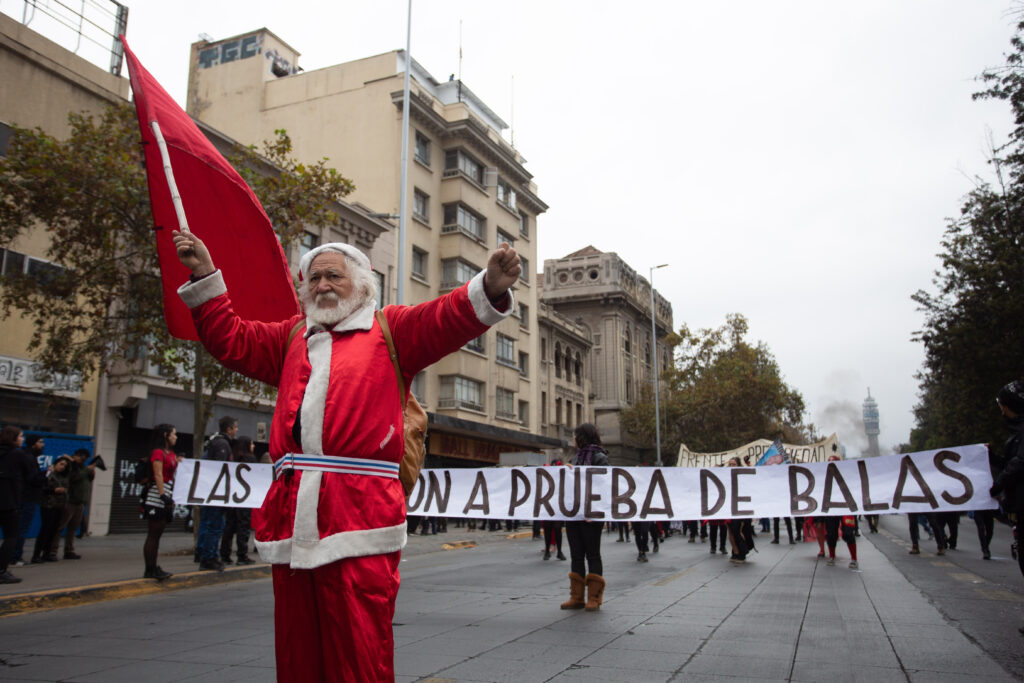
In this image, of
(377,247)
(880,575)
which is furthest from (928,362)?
(377,247)

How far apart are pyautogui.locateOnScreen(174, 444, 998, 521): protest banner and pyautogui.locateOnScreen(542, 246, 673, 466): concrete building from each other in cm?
5087

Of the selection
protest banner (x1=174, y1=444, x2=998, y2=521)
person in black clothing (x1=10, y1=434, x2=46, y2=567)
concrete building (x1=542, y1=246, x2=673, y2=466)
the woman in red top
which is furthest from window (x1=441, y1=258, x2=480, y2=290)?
protest banner (x1=174, y1=444, x2=998, y2=521)

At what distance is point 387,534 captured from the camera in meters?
2.90

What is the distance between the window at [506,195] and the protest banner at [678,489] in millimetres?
33550

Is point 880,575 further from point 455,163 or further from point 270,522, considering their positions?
point 455,163

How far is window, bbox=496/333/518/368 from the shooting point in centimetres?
4044

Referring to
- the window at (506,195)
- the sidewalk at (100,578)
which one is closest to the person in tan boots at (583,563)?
the sidewalk at (100,578)

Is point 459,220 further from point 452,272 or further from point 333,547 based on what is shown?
point 333,547

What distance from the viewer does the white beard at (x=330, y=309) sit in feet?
10.7

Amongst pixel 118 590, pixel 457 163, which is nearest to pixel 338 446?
pixel 118 590

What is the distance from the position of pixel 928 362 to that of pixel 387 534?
27613 mm

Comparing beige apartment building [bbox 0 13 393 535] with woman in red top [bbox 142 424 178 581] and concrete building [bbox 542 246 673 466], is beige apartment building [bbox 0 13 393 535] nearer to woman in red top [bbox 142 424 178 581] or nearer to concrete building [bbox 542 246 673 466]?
woman in red top [bbox 142 424 178 581]

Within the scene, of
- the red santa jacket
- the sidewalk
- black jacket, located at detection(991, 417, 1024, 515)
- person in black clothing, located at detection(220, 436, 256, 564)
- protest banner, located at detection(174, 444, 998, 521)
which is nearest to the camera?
the red santa jacket

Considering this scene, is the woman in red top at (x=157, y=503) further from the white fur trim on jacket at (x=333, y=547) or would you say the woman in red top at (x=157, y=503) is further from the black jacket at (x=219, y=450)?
the white fur trim on jacket at (x=333, y=547)
